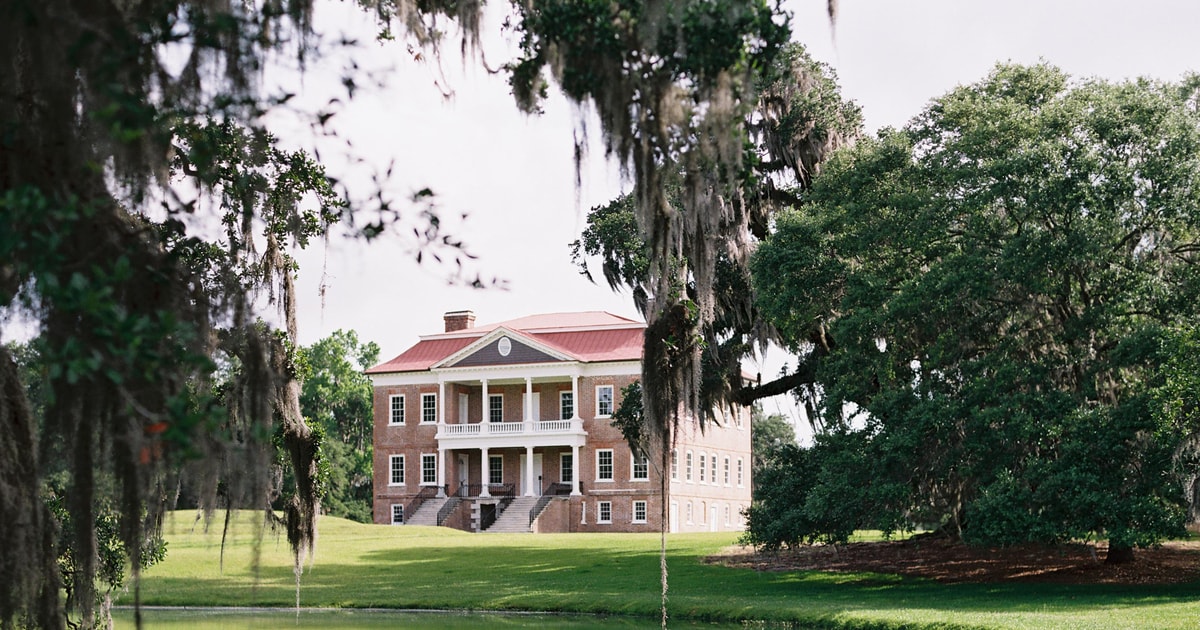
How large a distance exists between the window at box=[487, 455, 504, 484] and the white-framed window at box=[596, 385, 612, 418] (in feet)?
16.5

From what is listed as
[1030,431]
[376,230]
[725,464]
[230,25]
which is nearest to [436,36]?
[376,230]

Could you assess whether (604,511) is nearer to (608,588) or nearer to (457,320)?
(457,320)

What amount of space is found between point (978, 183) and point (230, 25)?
63.2ft

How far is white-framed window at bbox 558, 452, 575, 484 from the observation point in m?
52.5

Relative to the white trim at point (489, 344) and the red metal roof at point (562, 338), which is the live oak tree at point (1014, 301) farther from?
the white trim at point (489, 344)

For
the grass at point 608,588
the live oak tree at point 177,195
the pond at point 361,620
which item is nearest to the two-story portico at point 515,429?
the grass at point 608,588

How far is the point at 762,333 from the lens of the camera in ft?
92.6

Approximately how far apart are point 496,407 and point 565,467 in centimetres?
417

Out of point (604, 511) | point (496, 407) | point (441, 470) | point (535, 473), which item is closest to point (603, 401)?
point (604, 511)

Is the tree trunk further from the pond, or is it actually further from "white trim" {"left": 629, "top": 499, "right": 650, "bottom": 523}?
"white trim" {"left": 629, "top": 499, "right": 650, "bottom": 523}

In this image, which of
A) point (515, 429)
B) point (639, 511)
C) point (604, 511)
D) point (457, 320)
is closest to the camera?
point (639, 511)

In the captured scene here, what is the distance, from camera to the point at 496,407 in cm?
5459

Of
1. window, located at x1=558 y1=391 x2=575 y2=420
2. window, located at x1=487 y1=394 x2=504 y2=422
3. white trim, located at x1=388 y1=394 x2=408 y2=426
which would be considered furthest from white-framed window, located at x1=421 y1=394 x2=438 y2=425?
window, located at x1=558 y1=391 x2=575 y2=420

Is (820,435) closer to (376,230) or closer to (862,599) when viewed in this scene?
(862,599)
